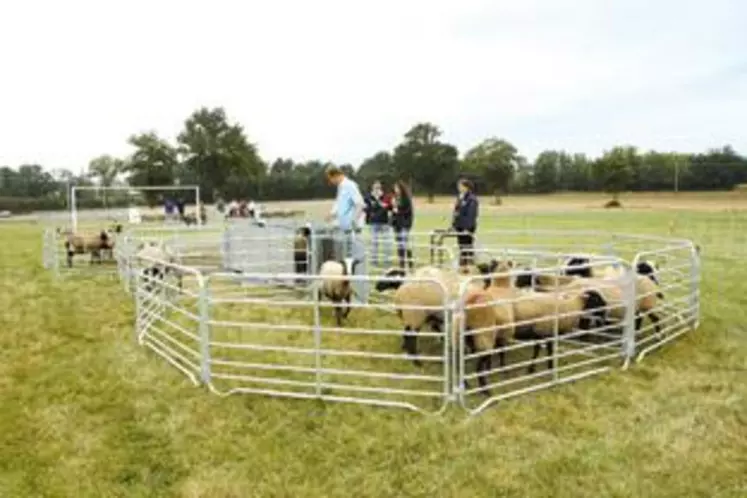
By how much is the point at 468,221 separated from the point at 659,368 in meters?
4.61

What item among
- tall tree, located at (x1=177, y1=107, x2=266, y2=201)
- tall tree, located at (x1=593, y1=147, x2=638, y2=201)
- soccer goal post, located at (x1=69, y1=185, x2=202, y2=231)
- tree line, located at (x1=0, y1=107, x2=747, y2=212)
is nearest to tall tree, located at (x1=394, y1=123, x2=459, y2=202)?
tree line, located at (x1=0, y1=107, x2=747, y2=212)

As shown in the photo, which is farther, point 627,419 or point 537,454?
point 627,419

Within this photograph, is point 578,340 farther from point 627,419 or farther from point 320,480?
point 320,480

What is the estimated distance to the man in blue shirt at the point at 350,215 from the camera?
32.2 ft

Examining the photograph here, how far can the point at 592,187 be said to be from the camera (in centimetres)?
8194

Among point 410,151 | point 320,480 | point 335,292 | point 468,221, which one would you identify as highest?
point 410,151

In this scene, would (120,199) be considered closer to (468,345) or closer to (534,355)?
(534,355)

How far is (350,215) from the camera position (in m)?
10.2

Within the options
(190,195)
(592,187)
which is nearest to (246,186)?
(190,195)

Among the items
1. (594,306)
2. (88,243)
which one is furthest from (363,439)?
(88,243)

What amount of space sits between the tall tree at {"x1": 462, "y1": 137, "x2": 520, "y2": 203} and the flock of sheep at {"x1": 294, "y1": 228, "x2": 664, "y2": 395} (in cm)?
7490

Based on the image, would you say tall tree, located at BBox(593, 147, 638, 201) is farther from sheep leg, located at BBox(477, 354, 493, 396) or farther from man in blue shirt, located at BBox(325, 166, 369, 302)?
sheep leg, located at BBox(477, 354, 493, 396)

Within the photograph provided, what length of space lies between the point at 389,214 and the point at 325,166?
4196 cm

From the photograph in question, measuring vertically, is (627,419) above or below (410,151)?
below
